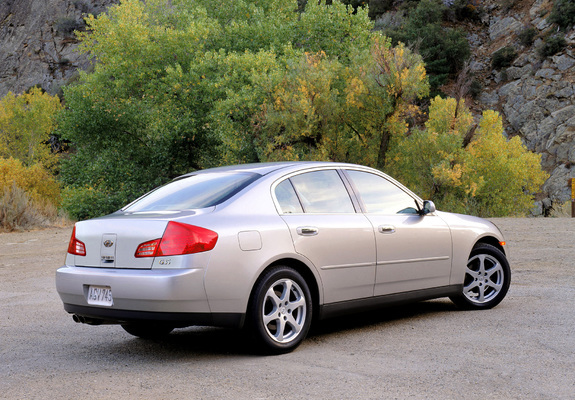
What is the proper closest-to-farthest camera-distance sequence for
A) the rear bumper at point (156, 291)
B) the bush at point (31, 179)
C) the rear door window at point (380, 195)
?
the rear bumper at point (156, 291) < the rear door window at point (380, 195) < the bush at point (31, 179)

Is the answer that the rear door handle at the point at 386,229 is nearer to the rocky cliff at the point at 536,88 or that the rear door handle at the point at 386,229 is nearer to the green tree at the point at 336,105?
the green tree at the point at 336,105

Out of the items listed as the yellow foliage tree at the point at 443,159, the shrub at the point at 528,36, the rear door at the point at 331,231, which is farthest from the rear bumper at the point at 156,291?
the shrub at the point at 528,36

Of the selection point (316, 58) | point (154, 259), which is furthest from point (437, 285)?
point (316, 58)

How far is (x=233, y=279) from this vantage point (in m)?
4.91

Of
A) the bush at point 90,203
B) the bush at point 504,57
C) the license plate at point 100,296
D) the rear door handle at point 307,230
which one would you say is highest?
the bush at point 504,57

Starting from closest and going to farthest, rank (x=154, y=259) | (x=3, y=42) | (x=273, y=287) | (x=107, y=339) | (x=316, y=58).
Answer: (x=154, y=259)
(x=273, y=287)
(x=107, y=339)
(x=316, y=58)
(x=3, y=42)

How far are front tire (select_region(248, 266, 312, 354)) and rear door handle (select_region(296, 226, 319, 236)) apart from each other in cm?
33

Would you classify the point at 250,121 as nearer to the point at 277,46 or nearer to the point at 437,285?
the point at 277,46

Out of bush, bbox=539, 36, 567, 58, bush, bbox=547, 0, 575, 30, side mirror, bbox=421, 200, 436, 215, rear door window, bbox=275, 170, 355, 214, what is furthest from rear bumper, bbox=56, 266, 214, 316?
bush, bbox=547, 0, 575, 30

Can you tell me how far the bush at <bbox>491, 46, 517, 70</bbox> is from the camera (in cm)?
5519

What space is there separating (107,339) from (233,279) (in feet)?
6.66

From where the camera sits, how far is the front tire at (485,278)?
720 cm

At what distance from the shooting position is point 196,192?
5.65m

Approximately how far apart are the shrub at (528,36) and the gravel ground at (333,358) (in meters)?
51.5
